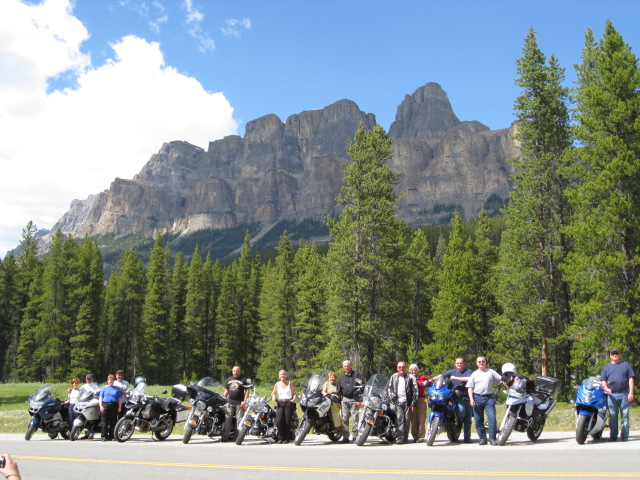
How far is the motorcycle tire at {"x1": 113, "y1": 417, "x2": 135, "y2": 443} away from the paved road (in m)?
0.88

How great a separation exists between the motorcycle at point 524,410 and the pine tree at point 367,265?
15.5 m

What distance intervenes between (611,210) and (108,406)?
17.9m

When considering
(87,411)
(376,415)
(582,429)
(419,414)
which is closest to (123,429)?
(87,411)

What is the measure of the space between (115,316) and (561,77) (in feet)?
172

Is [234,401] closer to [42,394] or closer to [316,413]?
[316,413]

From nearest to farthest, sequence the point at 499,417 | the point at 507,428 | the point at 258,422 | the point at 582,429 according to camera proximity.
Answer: the point at 582,429, the point at 507,428, the point at 258,422, the point at 499,417

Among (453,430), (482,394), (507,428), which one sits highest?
(482,394)

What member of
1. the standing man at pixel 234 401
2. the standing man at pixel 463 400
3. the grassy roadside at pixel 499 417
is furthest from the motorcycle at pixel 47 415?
the standing man at pixel 463 400

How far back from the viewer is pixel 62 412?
48.4 feet

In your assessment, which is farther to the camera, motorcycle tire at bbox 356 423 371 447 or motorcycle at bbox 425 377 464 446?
motorcycle tire at bbox 356 423 371 447

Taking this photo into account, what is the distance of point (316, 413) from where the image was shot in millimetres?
11641

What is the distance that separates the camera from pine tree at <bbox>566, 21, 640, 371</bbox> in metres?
18.5

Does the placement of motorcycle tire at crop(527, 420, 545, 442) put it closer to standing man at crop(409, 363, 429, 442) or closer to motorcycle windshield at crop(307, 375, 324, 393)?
standing man at crop(409, 363, 429, 442)

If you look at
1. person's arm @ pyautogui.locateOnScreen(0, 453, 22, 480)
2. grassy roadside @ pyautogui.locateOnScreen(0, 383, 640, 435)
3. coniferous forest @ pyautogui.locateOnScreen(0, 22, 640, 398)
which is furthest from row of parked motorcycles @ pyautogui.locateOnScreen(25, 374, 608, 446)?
coniferous forest @ pyautogui.locateOnScreen(0, 22, 640, 398)
